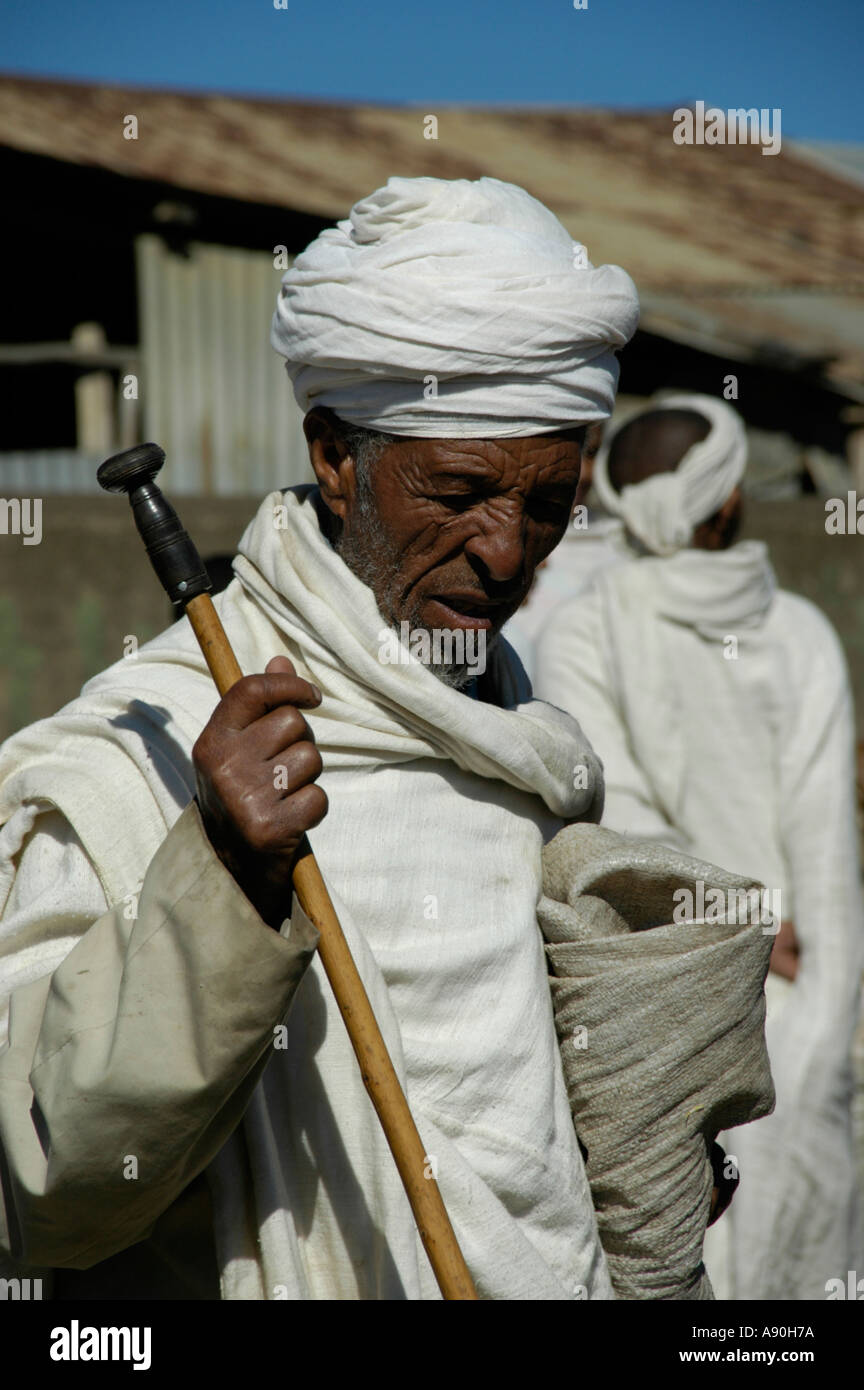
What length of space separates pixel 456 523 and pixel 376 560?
13 centimetres

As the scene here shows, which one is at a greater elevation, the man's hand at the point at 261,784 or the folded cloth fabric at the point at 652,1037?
the man's hand at the point at 261,784

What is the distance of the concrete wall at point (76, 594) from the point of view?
314 inches

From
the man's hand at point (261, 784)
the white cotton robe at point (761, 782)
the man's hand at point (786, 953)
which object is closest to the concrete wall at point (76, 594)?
the white cotton robe at point (761, 782)

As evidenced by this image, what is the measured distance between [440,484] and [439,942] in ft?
2.04

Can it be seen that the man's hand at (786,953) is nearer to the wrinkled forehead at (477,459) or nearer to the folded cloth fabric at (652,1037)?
the folded cloth fabric at (652,1037)

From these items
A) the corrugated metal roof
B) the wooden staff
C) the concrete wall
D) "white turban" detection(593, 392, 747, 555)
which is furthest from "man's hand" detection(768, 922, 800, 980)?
the corrugated metal roof

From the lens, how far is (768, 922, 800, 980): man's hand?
4.99 metres

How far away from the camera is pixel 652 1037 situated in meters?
2.14

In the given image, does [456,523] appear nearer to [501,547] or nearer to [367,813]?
[501,547]

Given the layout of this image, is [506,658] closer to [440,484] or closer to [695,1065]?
[440,484]

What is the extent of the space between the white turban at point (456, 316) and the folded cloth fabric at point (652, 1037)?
66 cm

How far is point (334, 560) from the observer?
2.09 m

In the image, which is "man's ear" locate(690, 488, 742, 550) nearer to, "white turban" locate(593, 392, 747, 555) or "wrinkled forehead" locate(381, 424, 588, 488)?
A: "white turban" locate(593, 392, 747, 555)

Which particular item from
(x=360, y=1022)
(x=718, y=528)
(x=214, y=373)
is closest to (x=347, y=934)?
(x=360, y=1022)
